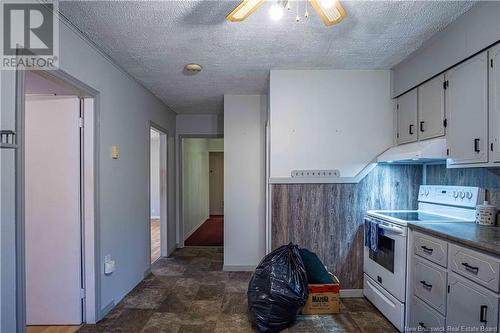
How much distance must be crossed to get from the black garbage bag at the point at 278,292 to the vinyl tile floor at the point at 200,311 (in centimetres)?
15

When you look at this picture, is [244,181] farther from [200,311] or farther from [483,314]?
[483,314]

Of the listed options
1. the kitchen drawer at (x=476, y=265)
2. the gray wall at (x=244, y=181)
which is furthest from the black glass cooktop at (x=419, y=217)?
the gray wall at (x=244, y=181)

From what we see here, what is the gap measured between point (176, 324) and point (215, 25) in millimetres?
2486

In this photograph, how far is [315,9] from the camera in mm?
1544

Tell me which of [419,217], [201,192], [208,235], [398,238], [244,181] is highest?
[244,181]

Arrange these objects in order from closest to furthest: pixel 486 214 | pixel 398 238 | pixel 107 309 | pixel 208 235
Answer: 1. pixel 486 214
2. pixel 398 238
3. pixel 107 309
4. pixel 208 235

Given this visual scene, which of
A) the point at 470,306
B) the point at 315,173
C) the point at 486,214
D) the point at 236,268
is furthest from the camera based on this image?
the point at 236,268

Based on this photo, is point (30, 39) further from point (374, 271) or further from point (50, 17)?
point (374, 271)

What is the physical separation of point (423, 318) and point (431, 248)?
0.53 metres

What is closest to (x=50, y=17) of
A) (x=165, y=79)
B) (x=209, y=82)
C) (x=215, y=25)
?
(x=215, y=25)

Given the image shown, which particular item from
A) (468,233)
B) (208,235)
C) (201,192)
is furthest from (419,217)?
(201,192)

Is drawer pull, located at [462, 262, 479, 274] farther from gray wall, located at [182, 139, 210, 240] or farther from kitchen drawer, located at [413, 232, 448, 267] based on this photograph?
gray wall, located at [182, 139, 210, 240]

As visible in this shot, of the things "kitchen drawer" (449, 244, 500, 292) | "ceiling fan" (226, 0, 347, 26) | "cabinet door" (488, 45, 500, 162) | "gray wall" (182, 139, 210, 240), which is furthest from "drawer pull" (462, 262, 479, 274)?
"gray wall" (182, 139, 210, 240)

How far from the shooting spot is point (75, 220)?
237 centimetres
